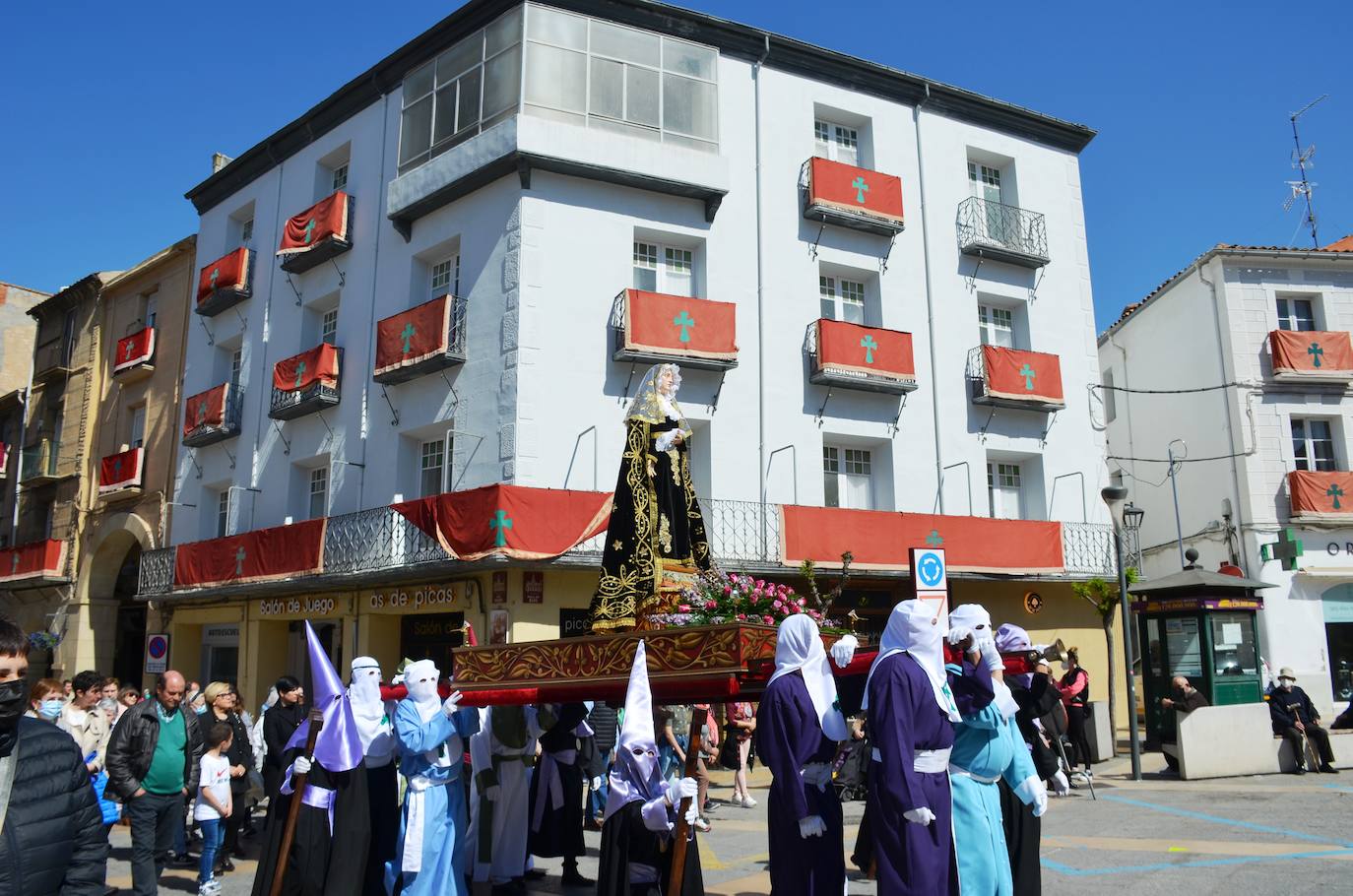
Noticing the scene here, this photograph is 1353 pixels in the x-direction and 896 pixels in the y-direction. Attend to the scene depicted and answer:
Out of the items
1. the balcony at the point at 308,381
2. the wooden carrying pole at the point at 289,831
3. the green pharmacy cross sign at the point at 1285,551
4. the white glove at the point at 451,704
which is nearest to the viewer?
the wooden carrying pole at the point at 289,831

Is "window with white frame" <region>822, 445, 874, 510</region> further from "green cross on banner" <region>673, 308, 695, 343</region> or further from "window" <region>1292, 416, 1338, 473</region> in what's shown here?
"window" <region>1292, 416, 1338, 473</region>

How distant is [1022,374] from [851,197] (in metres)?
5.31

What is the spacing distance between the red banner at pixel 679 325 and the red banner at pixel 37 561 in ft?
65.7

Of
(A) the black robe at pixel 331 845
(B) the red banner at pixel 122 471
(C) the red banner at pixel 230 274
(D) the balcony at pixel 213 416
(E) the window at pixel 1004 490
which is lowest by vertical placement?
(A) the black robe at pixel 331 845

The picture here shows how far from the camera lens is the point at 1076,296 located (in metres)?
24.3

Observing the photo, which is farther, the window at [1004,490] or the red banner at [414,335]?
the window at [1004,490]

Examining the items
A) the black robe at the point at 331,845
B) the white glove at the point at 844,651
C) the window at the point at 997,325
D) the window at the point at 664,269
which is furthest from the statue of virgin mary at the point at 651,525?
the window at the point at 997,325

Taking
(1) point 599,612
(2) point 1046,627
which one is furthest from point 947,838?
(2) point 1046,627

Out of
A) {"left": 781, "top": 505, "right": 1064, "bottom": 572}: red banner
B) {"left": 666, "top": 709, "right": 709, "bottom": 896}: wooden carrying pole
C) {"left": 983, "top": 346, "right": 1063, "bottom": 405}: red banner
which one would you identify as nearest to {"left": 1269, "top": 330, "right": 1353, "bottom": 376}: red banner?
{"left": 983, "top": 346, "right": 1063, "bottom": 405}: red banner

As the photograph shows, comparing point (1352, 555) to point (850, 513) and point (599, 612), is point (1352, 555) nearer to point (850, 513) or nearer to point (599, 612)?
point (850, 513)

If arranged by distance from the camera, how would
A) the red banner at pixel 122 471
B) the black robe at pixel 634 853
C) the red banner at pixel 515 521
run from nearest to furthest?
the black robe at pixel 634 853, the red banner at pixel 515 521, the red banner at pixel 122 471

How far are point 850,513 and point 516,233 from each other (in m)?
8.01

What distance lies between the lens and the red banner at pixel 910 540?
1934 centimetres

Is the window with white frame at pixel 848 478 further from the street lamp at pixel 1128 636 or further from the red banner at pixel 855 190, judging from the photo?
the street lamp at pixel 1128 636
